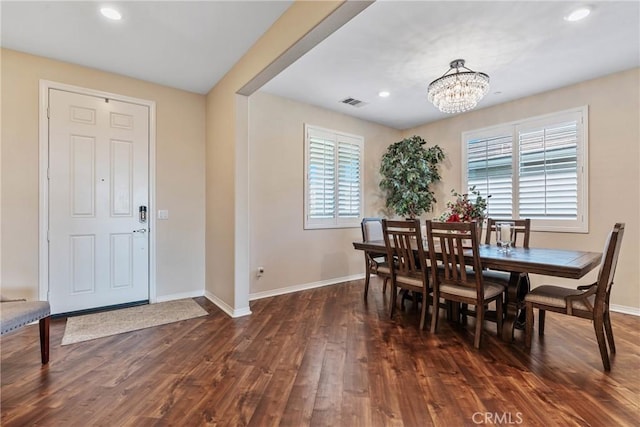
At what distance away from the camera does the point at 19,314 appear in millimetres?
1950

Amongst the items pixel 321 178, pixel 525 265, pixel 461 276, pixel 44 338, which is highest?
pixel 321 178

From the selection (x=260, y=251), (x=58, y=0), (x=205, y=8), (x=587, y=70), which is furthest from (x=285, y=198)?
(x=587, y=70)

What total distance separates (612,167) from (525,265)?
2239mm

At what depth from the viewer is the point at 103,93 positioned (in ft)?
10.7

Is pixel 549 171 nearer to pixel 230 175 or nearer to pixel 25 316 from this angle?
pixel 230 175

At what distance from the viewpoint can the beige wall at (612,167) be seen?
3.22m

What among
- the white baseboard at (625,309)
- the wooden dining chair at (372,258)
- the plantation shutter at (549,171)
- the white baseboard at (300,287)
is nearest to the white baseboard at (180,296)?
the white baseboard at (300,287)

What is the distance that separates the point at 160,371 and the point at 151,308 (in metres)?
1.50

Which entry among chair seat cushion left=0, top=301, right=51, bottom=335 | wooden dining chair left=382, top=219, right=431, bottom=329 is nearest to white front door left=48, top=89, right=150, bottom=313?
chair seat cushion left=0, top=301, right=51, bottom=335

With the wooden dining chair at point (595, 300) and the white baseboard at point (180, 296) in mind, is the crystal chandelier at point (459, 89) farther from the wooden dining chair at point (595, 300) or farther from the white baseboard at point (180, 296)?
the white baseboard at point (180, 296)

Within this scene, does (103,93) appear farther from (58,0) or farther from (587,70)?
(587,70)

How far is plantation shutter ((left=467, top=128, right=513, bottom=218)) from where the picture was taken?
4.21m

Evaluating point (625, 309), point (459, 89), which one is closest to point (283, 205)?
point (459, 89)

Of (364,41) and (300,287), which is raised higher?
(364,41)
